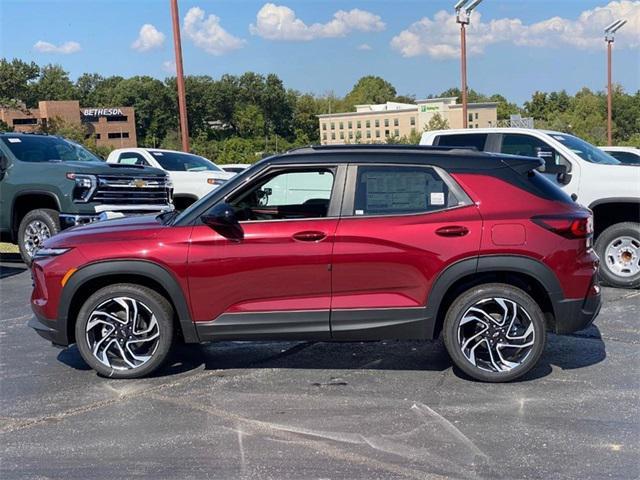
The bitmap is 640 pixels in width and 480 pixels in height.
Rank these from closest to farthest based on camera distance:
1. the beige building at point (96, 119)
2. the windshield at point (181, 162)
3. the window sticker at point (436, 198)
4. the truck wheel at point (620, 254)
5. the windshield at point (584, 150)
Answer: the window sticker at point (436, 198) < the truck wheel at point (620, 254) < the windshield at point (584, 150) < the windshield at point (181, 162) < the beige building at point (96, 119)

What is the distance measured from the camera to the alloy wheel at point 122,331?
5.20 metres

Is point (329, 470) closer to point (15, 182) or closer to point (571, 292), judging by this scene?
point (571, 292)

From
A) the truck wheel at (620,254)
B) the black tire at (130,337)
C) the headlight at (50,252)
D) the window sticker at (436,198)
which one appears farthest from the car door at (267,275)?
the truck wheel at (620,254)

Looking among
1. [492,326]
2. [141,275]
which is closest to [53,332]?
[141,275]

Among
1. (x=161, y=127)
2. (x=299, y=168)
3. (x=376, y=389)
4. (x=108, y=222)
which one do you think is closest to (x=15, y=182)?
(x=108, y=222)

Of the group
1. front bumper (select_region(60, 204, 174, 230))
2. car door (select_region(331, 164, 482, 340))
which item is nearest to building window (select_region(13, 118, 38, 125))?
front bumper (select_region(60, 204, 174, 230))

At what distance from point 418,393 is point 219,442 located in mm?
1551

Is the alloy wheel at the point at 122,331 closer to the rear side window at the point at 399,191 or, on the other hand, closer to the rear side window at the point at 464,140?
the rear side window at the point at 399,191

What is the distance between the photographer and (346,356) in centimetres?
591

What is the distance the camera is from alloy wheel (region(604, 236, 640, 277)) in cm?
848

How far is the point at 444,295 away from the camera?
5.02 metres

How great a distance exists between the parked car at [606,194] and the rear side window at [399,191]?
3898 mm

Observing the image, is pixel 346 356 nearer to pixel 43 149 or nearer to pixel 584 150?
pixel 584 150

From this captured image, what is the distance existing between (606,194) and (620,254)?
2.54 ft
